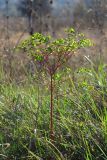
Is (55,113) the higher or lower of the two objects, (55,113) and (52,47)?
the lower

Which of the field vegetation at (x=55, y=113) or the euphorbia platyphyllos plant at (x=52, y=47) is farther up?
the euphorbia platyphyllos plant at (x=52, y=47)

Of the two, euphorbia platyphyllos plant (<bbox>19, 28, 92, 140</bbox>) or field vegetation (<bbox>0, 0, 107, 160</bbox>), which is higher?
euphorbia platyphyllos plant (<bbox>19, 28, 92, 140</bbox>)

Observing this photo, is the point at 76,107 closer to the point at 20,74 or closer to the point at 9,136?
the point at 9,136

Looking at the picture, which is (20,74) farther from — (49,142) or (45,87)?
(49,142)

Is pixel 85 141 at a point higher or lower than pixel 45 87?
lower

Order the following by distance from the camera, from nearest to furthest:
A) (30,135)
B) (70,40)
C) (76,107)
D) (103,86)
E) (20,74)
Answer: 1. (70,40)
2. (30,135)
3. (76,107)
4. (103,86)
5. (20,74)

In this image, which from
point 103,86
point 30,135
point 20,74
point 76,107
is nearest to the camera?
point 30,135

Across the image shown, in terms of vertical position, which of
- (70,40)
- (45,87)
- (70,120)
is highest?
(70,40)

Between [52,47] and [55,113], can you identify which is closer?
[52,47]

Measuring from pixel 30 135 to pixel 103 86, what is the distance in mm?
715

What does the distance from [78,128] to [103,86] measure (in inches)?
23.6

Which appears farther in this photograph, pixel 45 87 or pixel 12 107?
pixel 45 87

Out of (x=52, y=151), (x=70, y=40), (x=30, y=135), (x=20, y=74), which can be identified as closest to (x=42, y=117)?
(x=30, y=135)

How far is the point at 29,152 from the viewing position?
8.43 ft
